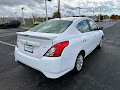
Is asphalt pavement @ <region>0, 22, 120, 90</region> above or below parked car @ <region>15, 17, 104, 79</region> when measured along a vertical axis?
below

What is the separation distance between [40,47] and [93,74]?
5.74 ft

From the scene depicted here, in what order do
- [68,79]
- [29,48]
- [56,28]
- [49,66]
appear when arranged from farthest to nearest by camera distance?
1. [56,28]
2. [68,79]
3. [29,48]
4. [49,66]

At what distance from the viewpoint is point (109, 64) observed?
10.8ft

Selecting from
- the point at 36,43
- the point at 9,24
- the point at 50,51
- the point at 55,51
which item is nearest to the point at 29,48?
the point at 36,43

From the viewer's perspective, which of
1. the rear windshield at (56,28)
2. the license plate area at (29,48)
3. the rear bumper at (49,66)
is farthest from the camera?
the rear windshield at (56,28)

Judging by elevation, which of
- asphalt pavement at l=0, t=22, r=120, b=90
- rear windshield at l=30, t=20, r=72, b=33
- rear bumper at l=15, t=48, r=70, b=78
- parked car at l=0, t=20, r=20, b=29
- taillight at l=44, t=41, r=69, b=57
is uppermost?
parked car at l=0, t=20, r=20, b=29

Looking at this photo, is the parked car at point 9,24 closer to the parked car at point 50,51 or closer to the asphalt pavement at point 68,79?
the asphalt pavement at point 68,79

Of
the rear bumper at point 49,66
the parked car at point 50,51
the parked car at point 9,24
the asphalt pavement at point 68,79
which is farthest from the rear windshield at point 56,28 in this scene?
the parked car at point 9,24

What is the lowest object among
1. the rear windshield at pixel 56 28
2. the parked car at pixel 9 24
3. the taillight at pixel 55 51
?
the taillight at pixel 55 51

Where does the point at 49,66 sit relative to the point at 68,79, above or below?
above

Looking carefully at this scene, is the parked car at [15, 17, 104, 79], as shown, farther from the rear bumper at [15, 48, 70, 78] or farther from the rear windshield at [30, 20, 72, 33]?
the rear windshield at [30, 20, 72, 33]

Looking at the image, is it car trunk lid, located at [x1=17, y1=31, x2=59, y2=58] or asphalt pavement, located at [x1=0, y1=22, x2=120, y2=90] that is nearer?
car trunk lid, located at [x1=17, y1=31, x2=59, y2=58]

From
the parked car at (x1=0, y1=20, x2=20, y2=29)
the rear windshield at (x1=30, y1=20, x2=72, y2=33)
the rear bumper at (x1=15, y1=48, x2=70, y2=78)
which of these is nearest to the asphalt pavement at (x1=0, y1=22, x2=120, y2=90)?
the rear bumper at (x1=15, y1=48, x2=70, y2=78)

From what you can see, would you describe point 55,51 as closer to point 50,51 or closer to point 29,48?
point 50,51
